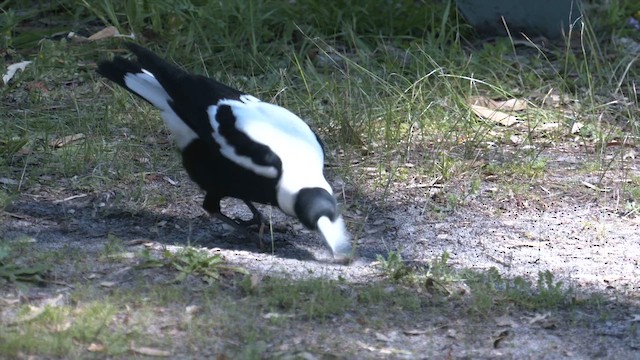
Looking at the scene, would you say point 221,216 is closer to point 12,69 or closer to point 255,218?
point 255,218

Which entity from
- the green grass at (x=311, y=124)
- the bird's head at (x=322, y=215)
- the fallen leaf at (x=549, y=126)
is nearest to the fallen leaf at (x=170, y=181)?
the green grass at (x=311, y=124)

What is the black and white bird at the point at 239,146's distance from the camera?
4234mm

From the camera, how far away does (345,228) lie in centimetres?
466

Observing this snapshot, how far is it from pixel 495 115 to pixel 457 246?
1.53 m

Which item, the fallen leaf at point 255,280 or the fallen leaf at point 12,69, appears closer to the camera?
the fallen leaf at point 255,280

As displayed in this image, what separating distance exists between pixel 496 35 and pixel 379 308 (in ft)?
11.9

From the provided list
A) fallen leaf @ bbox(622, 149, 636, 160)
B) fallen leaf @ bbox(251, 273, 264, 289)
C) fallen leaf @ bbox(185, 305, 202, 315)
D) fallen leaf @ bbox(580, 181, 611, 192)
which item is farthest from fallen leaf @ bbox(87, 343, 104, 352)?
fallen leaf @ bbox(622, 149, 636, 160)

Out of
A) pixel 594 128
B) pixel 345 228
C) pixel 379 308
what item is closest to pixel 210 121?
pixel 345 228

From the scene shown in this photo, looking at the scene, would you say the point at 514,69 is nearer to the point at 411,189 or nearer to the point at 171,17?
the point at 411,189

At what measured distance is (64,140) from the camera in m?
5.54

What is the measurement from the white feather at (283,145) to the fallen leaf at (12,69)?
7.10ft

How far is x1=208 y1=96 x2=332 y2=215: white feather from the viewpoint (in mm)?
4258

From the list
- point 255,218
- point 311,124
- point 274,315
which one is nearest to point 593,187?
point 311,124

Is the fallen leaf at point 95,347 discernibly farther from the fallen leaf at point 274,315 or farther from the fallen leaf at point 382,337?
the fallen leaf at point 382,337
